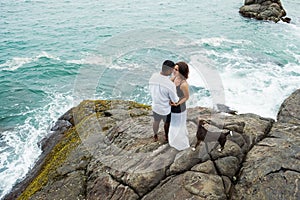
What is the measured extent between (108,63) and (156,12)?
28091mm

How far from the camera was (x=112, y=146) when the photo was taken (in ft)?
31.0

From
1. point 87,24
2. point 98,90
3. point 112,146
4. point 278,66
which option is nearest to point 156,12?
point 87,24

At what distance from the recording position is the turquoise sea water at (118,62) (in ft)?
63.4

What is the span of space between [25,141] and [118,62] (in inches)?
555

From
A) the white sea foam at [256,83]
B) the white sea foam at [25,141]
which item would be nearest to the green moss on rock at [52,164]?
the white sea foam at [25,141]

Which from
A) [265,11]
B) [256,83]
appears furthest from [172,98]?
[265,11]

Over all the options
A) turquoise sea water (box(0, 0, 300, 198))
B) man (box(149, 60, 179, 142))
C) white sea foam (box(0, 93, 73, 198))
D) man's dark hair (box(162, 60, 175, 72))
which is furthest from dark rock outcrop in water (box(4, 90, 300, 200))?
turquoise sea water (box(0, 0, 300, 198))

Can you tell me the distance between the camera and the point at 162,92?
7.07 meters

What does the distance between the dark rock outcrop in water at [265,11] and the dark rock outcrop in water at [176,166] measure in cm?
4249

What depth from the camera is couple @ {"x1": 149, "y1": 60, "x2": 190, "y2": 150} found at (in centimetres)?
683

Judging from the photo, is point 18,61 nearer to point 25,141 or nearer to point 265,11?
point 25,141

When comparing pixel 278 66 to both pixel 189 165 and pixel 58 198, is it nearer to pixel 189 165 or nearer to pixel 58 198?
pixel 189 165

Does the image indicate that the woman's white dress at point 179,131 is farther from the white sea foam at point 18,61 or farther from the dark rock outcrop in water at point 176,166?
the white sea foam at point 18,61

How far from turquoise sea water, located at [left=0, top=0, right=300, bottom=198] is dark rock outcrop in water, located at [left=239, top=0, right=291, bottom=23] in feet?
6.90
